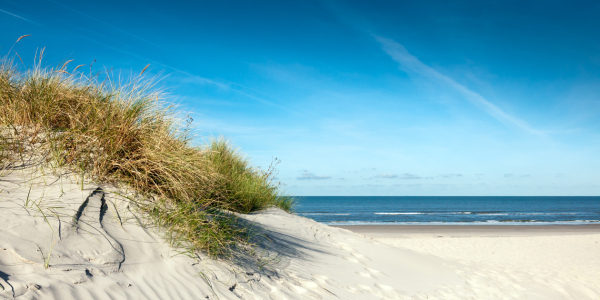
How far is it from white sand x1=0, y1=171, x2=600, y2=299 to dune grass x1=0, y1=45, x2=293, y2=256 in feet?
0.73

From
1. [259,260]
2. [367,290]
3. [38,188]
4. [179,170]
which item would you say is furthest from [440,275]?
[38,188]

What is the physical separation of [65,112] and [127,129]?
811 mm

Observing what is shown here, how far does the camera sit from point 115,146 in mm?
3627

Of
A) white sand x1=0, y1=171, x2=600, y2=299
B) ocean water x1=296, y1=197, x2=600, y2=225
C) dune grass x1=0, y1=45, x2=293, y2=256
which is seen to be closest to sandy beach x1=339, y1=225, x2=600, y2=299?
white sand x1=0, y1=171, x2=600, y2=299

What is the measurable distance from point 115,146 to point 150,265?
152 centimetres

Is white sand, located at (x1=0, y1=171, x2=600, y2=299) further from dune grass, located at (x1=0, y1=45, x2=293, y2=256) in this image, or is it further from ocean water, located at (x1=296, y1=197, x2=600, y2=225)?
ocean water, located at (x1=296, y1=197, x2=600, y2=225)

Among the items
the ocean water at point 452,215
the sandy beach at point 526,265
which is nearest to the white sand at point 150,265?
the sandy beach at point 526,265

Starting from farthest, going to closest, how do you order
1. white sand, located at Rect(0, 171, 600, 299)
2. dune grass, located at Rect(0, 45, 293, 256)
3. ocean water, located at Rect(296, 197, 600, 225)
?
ocean water, located at Rect(296, 197, 600, 225), dune grass, located at Rect(0, 45, 293, 256), white sand, located at Rect(0, 171, 600, 299)

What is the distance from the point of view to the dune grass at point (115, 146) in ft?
11.2

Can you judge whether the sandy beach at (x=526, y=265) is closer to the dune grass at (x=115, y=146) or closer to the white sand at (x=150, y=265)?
the white sand at (x=150, y=265)

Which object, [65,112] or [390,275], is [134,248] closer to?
[65,112]

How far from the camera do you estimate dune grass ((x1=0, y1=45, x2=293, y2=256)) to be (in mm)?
3402

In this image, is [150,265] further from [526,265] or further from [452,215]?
[452,215]

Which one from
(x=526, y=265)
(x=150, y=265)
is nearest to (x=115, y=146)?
(x=150, y=265)
